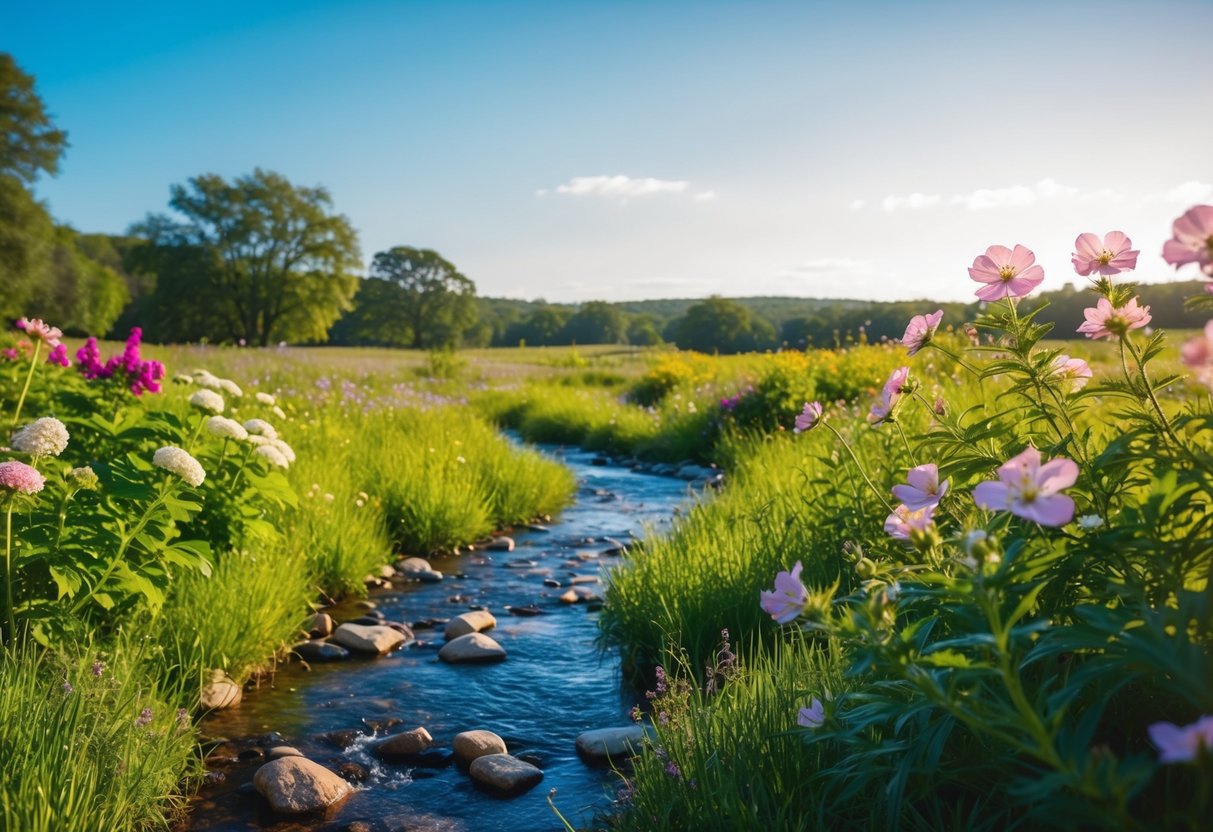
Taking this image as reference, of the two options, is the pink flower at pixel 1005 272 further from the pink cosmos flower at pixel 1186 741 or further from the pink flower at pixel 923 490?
the pink cosmos flower at pixel 1186 741

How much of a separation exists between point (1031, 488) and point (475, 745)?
2.64 m

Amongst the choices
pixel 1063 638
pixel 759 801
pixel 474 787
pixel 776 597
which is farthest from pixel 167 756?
pixel 1063 638

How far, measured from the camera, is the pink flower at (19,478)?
236 cm

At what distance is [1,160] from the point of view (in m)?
28.5

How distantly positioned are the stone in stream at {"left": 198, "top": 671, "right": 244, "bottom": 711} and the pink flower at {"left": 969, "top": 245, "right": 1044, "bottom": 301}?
3491mm

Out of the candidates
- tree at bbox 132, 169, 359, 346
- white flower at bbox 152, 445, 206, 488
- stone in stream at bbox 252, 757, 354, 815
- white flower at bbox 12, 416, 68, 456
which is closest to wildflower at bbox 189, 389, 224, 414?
white flower at bbox 152, 445, 206, 488

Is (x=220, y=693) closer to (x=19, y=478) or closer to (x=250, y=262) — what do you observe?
(x=19, y=478)

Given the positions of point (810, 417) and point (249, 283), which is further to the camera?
point (249, 283)

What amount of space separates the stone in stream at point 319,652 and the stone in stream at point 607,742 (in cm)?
171

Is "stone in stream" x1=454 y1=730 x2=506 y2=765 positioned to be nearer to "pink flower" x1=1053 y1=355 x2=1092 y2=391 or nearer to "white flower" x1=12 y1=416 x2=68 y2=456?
"white flower" x1=12 y1=416 x2=68 y2=456

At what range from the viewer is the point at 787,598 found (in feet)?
4.70

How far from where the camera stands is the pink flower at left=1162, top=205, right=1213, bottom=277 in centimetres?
118

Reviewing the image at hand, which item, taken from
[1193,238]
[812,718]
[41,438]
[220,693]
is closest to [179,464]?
[41,438]

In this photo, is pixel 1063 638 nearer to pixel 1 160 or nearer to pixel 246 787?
pixel 246 787
